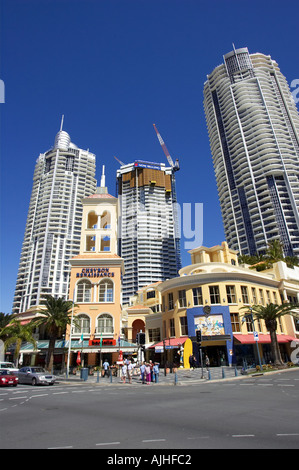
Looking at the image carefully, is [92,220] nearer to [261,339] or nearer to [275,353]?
[261,339]

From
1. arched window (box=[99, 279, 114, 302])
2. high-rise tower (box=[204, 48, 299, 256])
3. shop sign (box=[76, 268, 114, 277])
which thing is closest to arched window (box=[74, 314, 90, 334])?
arched window (box=[99, 279, 114, 302])

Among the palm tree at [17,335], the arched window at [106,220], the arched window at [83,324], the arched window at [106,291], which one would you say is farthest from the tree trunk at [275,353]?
the palm tree at [17,335]

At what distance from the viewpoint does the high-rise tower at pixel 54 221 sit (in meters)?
131

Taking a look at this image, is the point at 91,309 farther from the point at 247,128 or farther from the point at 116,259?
the point at 247,128

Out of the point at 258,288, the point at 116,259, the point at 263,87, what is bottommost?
the point at 258,288

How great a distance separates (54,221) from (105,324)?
113 meters

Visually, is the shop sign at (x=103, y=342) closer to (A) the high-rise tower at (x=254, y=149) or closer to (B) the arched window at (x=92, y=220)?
(B) the arched window at (x=92, y=220)

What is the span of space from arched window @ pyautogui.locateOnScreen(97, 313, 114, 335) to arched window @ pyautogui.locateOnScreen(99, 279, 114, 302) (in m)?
2.15

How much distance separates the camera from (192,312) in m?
38.6

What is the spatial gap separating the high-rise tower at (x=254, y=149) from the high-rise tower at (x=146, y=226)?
146 ft

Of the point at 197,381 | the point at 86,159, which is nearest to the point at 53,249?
the point at 86,159

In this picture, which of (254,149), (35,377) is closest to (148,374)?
(35,377)

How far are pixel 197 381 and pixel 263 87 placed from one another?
152241 mm
